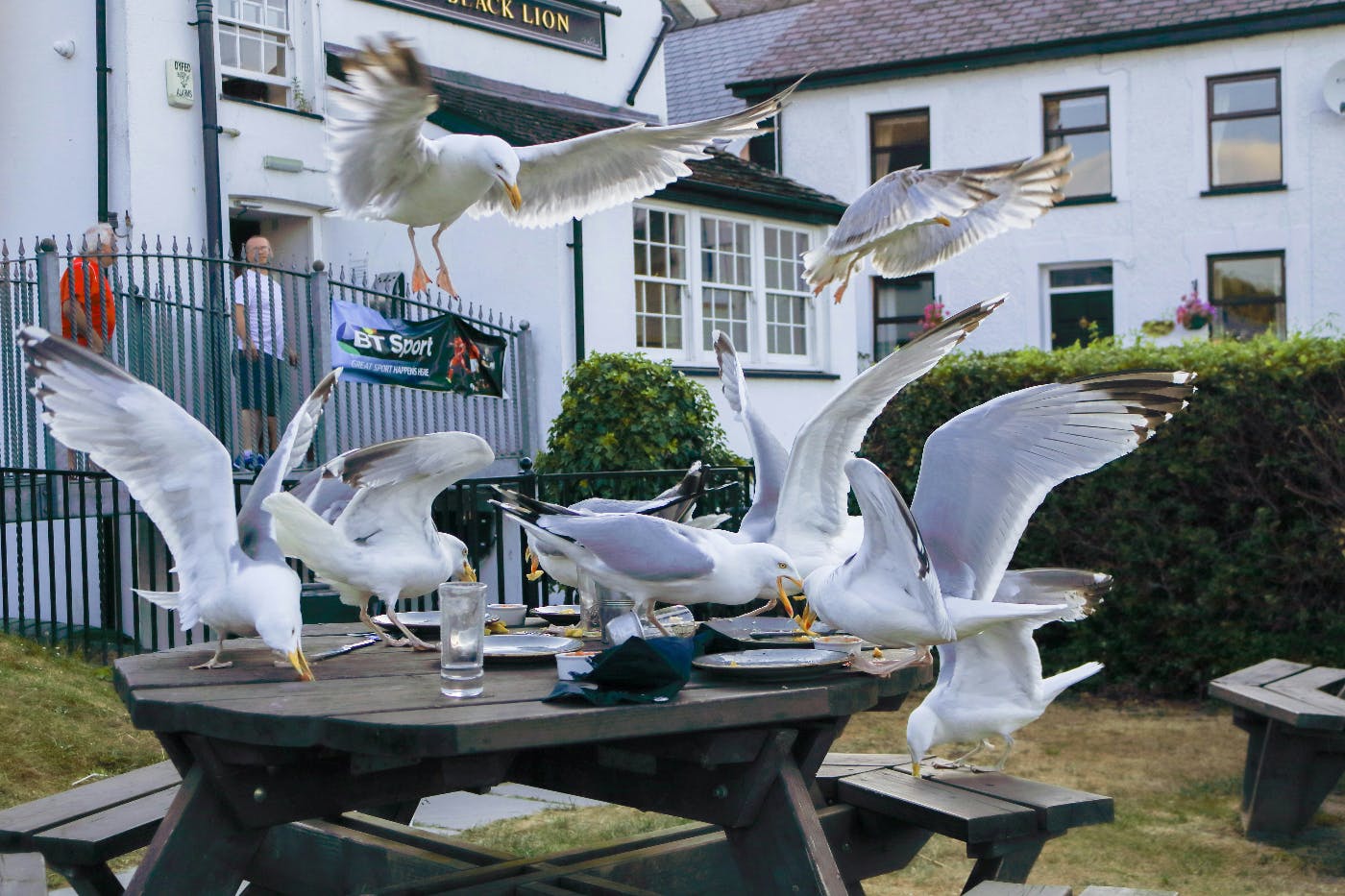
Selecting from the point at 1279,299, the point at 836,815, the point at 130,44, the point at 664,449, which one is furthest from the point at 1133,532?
the point at 1279,299

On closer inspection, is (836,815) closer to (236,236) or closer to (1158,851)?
(1158,851)

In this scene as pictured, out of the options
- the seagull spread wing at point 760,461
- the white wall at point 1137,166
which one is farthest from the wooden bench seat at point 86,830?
the white wall at point 1137,166

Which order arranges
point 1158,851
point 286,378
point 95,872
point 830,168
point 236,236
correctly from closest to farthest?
point 95,872
point 1158,851
point 286,378
point 236,236
point 830,168

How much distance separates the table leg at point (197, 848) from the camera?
122 inches

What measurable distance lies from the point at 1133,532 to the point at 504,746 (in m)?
6.00

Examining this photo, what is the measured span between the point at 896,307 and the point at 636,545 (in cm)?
1608

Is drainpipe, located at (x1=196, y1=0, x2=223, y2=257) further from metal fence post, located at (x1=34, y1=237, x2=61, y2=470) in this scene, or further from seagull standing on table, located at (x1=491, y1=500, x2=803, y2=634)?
seagull standing on table, located at (x1=491, y1=500, x2=803, y2=634)

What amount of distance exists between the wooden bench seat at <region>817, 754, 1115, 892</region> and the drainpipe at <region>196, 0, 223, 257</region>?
26.6 feet

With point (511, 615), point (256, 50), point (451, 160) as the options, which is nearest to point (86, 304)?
point (256, 50)

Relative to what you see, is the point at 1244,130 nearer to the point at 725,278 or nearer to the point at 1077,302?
the point at 1077,302

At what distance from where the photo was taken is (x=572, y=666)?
127 inches

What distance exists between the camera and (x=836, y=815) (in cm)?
394

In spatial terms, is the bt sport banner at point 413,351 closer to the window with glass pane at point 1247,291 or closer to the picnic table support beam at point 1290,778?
the picnic table support beam at point 1290,778

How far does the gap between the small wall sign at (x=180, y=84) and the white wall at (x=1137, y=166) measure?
27.5 feet
